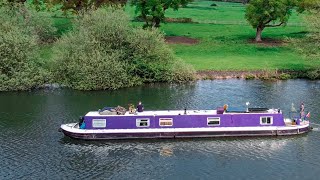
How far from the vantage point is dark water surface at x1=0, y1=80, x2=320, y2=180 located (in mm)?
39594

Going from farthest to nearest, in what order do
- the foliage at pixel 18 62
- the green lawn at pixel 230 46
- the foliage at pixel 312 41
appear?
the green lawn at pixel 230 46
the foliage at pixel 312 41
the foliage at pixel 18 62

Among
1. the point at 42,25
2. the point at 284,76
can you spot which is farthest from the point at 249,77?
the point at 42,25

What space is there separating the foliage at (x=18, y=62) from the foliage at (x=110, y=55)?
2909 mm

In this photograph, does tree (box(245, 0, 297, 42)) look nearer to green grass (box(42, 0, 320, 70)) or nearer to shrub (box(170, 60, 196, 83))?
green grass (box(42, 0, 320, 70))

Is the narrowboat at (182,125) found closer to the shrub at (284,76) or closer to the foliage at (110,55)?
the foliage at (110,55)

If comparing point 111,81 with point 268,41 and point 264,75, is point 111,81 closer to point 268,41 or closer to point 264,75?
point 264,75

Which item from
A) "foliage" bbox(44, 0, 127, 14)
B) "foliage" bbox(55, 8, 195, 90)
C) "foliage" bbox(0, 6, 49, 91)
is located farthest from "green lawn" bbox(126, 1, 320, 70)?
"foliage" bbox(0, 6, 49, 91)

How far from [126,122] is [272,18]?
5064 centimetres

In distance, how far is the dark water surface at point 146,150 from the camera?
3959 centimetres

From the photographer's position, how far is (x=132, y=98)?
61344mm

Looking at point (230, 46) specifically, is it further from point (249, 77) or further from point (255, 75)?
point (249, 77)

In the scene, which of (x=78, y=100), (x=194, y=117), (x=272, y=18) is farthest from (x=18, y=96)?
(x=272, y=18)

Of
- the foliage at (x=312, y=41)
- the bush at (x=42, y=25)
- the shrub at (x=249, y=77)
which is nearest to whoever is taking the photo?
the shrub at (x=249, y=77)

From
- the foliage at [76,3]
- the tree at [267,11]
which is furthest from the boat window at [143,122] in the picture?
the foliage at [76,3]
